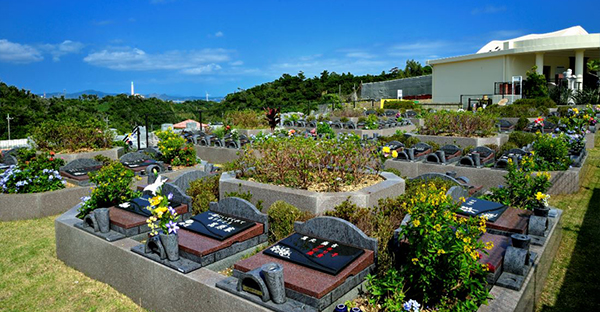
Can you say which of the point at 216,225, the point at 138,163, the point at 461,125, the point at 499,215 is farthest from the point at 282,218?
the point at 461,125

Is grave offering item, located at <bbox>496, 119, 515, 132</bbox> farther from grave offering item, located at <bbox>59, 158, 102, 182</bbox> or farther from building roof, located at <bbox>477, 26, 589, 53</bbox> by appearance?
building roof, located at <bbox>477, 26, 589, 53</bbox>

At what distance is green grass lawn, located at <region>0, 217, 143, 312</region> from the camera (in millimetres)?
5016

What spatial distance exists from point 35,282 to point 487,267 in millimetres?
5544

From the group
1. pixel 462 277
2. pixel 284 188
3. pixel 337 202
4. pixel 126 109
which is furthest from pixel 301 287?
pixel 126 109

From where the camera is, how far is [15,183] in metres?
8.31

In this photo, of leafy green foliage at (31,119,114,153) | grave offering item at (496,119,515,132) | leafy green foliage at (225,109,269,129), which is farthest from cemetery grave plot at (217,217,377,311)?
grave offering item at (496,119,515,132)

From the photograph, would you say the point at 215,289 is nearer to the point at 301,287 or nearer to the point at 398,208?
the point at 301,287

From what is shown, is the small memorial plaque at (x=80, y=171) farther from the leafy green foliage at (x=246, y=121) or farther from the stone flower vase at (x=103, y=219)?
the leafy green foliage at (x=246, y=121)

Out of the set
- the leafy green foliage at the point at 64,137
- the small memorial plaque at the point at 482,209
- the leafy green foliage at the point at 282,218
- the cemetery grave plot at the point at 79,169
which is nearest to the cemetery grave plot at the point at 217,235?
the leafy green foliage at the point at 282,218

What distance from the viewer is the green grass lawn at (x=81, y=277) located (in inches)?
193

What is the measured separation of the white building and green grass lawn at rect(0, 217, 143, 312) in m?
33.4

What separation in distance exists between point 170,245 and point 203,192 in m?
1.99

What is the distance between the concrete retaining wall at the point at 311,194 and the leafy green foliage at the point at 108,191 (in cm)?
153

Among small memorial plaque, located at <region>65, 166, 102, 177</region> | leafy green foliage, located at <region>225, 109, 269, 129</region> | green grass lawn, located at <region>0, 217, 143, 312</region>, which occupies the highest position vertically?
leafy green foliage, located at <region>225, 109, 269, 129</region>
